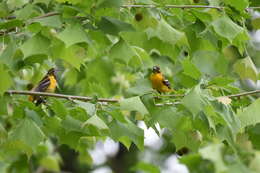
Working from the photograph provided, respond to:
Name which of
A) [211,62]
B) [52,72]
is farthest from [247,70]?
[52,72]

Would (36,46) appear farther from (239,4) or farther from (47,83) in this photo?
(47,83)

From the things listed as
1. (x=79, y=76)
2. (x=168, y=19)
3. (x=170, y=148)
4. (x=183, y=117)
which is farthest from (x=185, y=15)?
(x=170, y=148)

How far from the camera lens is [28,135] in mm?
4699

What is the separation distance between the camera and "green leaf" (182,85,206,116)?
4164 mm

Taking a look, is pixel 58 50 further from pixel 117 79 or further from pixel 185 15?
pixel 117 79

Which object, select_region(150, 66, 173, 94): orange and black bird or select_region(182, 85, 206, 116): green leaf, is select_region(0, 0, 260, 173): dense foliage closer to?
select_region(182, 85, 206, 116): green leaf

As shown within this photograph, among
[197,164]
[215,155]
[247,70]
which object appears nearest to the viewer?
[215,155]

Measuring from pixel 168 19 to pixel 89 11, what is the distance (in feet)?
3.36

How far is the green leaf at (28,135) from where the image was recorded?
469 cm

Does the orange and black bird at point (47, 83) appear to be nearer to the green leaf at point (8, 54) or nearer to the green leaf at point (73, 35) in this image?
the green leaf at point (8, 54)

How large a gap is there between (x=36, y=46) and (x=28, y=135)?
0.61 m

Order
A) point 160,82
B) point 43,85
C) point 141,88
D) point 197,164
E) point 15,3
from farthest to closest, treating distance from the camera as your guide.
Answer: point 43,85
point 160,82
point 15,3
point 141,88
point 197,164

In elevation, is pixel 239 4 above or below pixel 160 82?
above

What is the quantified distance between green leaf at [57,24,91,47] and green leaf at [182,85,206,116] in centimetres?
69
